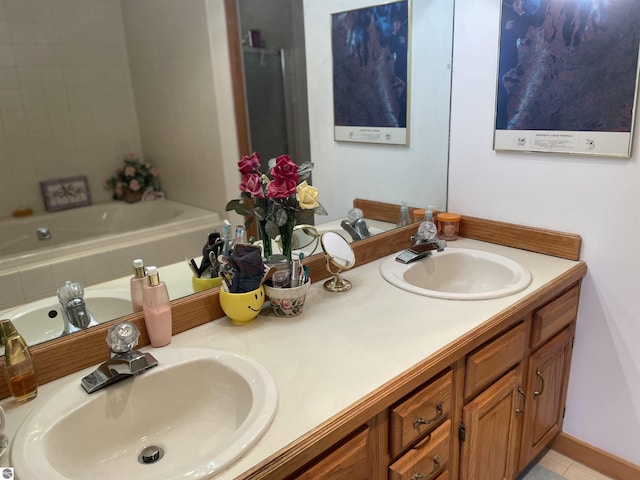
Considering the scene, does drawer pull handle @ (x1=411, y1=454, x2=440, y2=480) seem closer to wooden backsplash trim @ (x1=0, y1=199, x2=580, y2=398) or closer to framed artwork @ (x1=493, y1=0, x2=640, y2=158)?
wooden backsplash trim @ (x1=0, y1=199, x2=580, y2=398)

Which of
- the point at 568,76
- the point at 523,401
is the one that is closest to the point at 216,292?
the point at 523,401

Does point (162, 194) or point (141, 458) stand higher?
point (162, 194)

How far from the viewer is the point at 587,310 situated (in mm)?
1705

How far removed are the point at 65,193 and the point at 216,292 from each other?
2.42 feet

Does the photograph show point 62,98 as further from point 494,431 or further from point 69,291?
point 494,431

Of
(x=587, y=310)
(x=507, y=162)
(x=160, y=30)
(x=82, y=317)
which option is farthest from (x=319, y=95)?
(x=587, y=310)

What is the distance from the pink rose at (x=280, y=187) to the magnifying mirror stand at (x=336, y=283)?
269 mm

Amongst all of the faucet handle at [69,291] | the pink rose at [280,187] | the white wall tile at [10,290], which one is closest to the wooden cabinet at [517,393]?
the pink rose at [280,187]

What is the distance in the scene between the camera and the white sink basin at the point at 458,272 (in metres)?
1.60

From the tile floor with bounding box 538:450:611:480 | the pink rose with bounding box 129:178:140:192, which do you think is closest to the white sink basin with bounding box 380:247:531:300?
the tile floor with bounding box 538:450:611:480

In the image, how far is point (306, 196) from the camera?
4.28 feet

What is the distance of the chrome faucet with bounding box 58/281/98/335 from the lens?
1.12 meters

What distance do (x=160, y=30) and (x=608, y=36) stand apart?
130cm

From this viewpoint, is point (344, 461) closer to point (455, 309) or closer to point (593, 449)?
point (455, 309)
